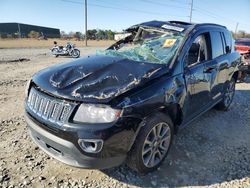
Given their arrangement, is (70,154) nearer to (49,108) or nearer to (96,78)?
(49,108)

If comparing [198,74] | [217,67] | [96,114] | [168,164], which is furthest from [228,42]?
[96,114]

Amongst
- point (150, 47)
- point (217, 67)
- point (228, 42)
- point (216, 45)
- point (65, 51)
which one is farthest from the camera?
point (65, 51)

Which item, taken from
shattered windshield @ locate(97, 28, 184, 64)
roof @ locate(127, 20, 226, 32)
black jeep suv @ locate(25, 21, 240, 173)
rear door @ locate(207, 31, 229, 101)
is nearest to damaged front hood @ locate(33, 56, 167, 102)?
black jeep suv @ locate(25, 21, 240, 173)

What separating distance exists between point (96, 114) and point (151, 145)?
925 millimetres

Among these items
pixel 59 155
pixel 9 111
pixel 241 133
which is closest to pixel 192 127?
pixel 241 133

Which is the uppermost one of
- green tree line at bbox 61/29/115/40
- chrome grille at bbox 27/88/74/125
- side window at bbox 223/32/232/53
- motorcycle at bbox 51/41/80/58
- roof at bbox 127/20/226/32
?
roof at bbox 127/20/226/32

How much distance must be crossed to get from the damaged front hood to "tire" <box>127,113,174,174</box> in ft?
1.67

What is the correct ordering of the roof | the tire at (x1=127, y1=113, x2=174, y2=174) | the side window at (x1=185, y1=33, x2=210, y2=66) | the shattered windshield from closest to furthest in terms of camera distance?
the tire at (x1=127, y1=113, x2=174, y2=174), the shattered windshield, the side window at (x1=185, y1=33, x2=210, y2=66), the roof

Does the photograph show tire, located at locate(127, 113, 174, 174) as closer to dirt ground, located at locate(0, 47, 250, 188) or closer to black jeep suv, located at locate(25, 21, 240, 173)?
black jeep suv, located at locate(25, 21, 240, 173)

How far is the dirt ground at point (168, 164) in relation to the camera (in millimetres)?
3100

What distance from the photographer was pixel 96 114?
2.60 metres

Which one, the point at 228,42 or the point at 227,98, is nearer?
the point at 228,42

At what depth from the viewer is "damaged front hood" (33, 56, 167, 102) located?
2.71 m

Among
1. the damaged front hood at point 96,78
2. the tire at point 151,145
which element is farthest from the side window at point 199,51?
the tire at point 151,145
